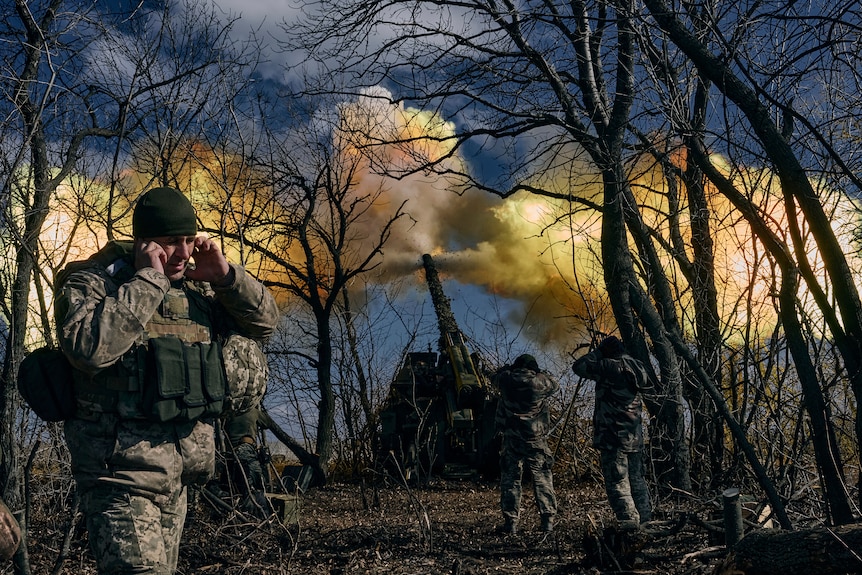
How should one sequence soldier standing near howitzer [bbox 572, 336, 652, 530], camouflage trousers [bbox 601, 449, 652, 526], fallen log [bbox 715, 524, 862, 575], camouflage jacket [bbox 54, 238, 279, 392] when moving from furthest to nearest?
1. soldier standing near howitzer [bbox 572, 336, 652, 530]
2. camouflage trousers [bbox 601, 449, 652, 526]
3. fallen log [bbox 715, 524, 862, 575]
4. camouflage jacket [bbox 54, 238, 279, 392]

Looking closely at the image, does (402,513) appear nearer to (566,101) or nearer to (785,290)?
(566,101)

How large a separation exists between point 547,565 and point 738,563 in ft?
7.41

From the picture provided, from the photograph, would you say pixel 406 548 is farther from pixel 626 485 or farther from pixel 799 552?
pixel 799 552

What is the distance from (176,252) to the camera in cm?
330

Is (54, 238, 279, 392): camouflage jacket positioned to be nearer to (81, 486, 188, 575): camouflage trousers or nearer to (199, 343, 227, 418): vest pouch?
(199, 343, 227, 418): vest pouch

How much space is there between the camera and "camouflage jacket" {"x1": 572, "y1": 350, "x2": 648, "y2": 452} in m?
7.20

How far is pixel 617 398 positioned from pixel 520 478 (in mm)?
1344

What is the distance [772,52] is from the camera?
424cm

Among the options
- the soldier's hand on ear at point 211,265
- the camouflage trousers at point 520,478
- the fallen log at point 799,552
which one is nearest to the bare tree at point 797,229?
the fallen log at point 799,552

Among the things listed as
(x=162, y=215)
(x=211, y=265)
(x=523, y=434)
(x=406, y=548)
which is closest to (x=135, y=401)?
(x=211, y=265)

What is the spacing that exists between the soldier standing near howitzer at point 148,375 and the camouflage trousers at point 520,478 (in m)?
4.85

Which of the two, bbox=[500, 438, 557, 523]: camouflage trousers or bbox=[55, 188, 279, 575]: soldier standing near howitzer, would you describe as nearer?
bbox=[55, 188, 279, 575]: soldier standing near howitzer

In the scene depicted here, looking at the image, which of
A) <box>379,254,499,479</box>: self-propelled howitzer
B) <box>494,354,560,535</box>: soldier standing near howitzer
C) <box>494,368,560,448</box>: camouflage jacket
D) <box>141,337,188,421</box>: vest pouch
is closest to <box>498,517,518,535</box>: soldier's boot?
<box>494,354,560,535</box>: soldier standing near howitzer

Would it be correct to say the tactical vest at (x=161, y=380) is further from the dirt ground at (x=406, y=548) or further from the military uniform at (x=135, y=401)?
the dirt ground at (x=406, y=548)
